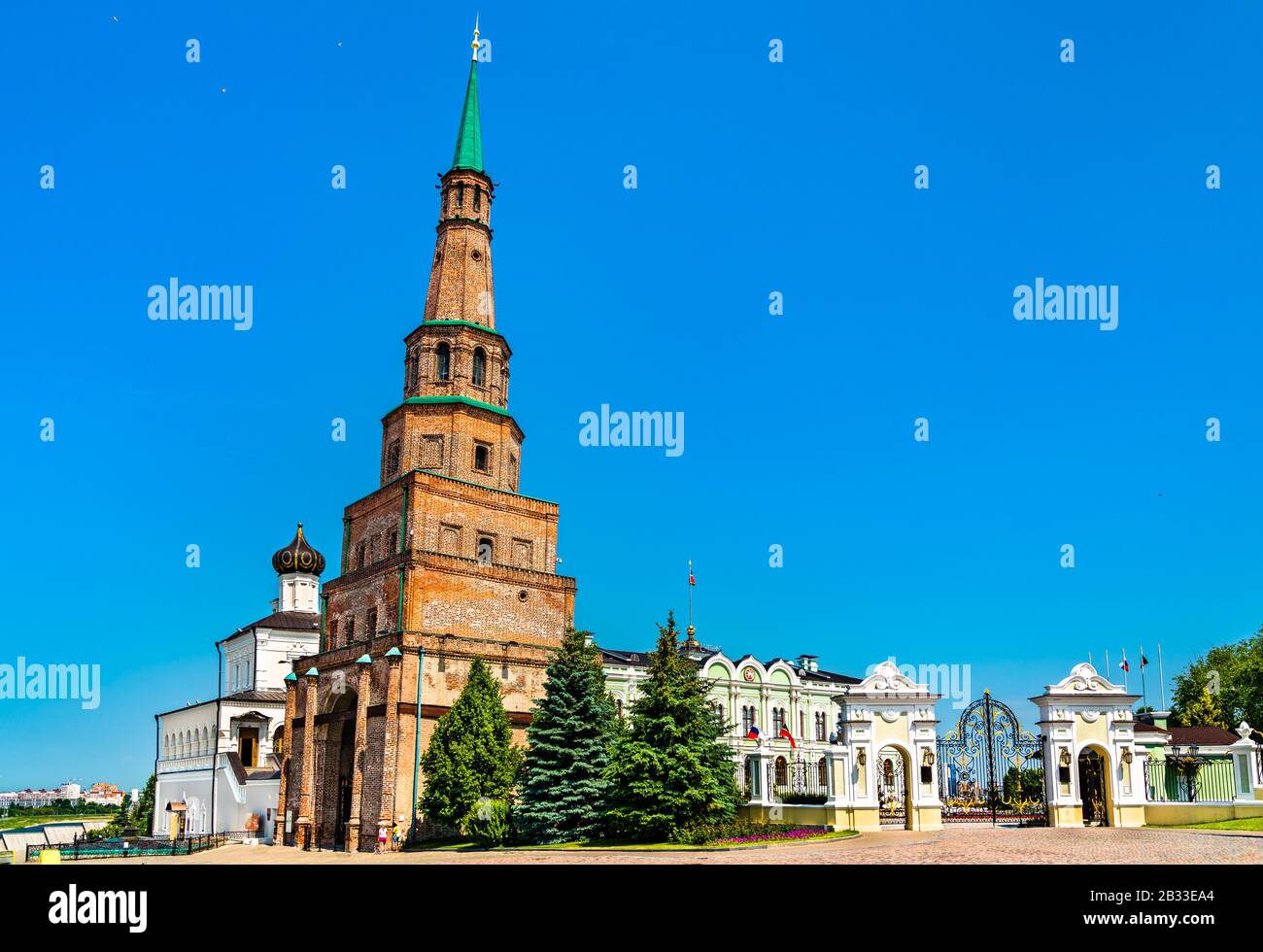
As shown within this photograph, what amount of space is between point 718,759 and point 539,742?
5.58 metres

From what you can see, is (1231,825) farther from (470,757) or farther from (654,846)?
(470,757)

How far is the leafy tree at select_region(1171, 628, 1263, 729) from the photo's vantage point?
51719 mm

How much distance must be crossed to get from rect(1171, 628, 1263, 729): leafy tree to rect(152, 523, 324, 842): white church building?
45844mm

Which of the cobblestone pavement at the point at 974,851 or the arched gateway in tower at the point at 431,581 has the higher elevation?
the arched gateway in tower at the point at 431,581

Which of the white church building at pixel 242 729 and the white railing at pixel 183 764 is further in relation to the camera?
the white railing at pixel 183 764

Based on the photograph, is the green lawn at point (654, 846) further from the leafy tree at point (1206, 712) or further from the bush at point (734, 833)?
→ the leafy tree at point (1206, 712)

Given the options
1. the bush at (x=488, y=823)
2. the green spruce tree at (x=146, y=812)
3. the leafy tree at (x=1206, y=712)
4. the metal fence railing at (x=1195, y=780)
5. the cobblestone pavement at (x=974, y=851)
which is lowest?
the green spruce tree at (x=146, y=812)

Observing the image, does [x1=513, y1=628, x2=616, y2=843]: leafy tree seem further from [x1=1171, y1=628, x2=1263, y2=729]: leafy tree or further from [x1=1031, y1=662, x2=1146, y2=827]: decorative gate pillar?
[x1=1171, y1=628, x2=1263, y2=729]: leafy tree

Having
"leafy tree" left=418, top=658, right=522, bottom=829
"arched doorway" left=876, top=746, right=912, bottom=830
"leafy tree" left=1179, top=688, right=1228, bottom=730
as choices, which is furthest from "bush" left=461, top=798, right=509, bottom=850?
"leafy tree" left=1179, top=688, right=1228, bottom=730

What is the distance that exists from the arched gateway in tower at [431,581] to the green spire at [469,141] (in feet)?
0.29

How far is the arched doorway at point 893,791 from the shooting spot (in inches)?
1161

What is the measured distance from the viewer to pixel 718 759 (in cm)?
2950

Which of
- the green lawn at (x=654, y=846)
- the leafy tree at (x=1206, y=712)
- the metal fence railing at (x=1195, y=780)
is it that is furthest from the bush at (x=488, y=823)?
the leafy tree at (x=1206, y=712)

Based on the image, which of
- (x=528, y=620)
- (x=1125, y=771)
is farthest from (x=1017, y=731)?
(x=528, y=620)
